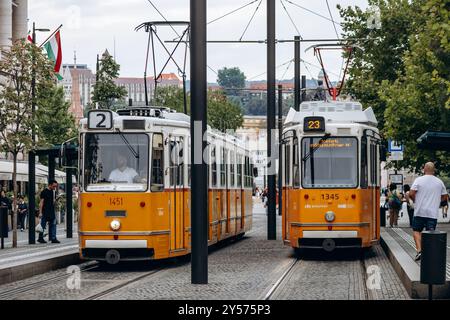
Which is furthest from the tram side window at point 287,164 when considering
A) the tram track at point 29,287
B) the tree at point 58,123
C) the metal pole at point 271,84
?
the tree at point 58,123

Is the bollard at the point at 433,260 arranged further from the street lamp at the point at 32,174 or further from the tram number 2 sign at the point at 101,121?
the street lamp at the point at 32,174

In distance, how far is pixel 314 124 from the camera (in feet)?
76.7

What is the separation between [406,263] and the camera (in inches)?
727

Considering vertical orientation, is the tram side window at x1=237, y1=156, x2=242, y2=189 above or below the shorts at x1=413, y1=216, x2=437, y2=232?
above

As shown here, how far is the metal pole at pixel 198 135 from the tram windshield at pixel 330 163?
6.53m

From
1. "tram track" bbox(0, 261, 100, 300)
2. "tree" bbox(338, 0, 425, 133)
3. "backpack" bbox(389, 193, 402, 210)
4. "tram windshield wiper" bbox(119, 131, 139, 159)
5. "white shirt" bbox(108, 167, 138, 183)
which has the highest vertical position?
"tree" bbox(338, 0, 425, 133)

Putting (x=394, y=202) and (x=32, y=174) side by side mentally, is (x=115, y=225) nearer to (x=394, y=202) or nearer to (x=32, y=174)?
(x=32, y=174)

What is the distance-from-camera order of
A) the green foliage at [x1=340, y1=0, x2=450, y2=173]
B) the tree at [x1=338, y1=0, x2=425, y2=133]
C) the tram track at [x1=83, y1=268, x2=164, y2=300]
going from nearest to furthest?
1. the tram track at [x1=83, y1=268, x2=164, y2=300]
2. the green foliage at [x1=340, y1=0, x2=450, y2=173]
3. the tree at [x1=338, y1=0, x2=425, y2=133]

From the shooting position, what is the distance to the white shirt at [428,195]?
62.3 feet

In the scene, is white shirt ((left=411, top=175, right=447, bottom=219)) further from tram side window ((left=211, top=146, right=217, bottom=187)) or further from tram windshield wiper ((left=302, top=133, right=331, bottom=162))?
tram side window ((left=211, top=146, right=217, bottom=187))

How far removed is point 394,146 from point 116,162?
21.6 metres

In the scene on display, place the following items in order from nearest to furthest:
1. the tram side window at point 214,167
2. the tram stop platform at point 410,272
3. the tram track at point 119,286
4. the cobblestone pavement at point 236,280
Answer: the tram stop platform at point 410,272, the tram track at point 119,286, the cobblestone pavement at point 236,280, the tram side window at point 214,167

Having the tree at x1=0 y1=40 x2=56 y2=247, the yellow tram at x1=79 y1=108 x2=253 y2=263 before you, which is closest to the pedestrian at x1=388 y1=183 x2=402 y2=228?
the tree at x1=0 y1=40 x2=56 y2=247

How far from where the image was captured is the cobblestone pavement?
15.7 metres
